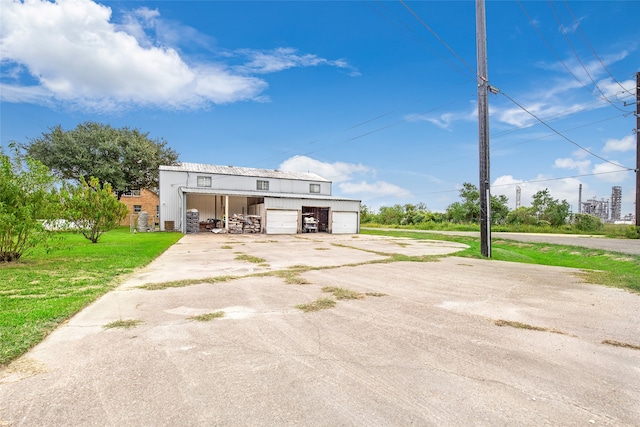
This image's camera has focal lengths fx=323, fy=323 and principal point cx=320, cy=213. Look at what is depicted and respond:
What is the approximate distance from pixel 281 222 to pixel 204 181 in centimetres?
963

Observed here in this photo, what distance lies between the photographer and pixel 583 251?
13.3 metres

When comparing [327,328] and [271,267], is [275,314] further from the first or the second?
[271,267]

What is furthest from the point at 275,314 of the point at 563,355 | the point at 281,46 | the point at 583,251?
the point at 281,46

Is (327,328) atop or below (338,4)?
below

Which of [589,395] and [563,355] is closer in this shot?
[589,395]

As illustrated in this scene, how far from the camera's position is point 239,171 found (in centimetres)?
3366

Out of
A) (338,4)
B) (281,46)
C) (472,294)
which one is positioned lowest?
(472,294)

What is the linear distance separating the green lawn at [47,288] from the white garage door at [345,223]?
19.1 metres

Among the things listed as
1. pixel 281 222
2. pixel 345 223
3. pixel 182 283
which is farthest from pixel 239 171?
pixel 182 283

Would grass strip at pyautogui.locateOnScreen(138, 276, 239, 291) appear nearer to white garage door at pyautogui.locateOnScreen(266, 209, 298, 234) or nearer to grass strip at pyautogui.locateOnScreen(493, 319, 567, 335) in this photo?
grass strip at pyautogui.locateOnScreen(493, 319, 567, 335)

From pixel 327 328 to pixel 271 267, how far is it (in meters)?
5.01

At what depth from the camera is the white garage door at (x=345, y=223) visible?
28.5m

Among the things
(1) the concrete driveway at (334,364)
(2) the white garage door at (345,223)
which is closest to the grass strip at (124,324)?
(1) the concrete driveway at (334,364)

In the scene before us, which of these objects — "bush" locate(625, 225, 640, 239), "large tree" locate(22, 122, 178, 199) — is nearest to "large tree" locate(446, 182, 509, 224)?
"bush" locate(625, 225, 640, 239)
